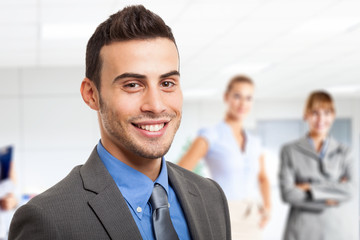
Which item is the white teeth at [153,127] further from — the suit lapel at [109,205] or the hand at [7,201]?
the hand at [7,201]

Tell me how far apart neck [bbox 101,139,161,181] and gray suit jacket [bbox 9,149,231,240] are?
0.03m

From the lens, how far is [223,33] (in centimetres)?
564

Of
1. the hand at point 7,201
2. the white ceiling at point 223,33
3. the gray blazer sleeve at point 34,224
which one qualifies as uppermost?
the white ceiling at point 223,33

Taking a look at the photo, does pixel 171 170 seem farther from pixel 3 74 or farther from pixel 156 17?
pixel 3 74

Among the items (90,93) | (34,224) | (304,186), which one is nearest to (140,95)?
(90,93)

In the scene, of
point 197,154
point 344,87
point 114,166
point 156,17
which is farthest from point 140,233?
point 344,87

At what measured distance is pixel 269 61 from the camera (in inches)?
305

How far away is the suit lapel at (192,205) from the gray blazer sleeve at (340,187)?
225 centimetres

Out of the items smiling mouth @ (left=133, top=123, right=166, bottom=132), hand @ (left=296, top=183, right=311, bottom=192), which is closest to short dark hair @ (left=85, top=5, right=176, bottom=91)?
smiling mouth @ (left=133, top=123, right=166, bottom=132)

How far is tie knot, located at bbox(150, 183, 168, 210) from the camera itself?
1.01 m

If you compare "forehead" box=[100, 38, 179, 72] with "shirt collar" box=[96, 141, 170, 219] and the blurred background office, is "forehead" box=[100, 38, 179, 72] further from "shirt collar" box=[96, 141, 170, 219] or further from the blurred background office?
the blurred background office

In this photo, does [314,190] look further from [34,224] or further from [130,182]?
[34,224]

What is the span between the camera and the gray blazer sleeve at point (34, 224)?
873mm

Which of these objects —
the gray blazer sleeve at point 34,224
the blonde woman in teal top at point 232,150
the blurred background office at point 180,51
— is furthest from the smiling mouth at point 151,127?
the blurred background office at point 180,51
